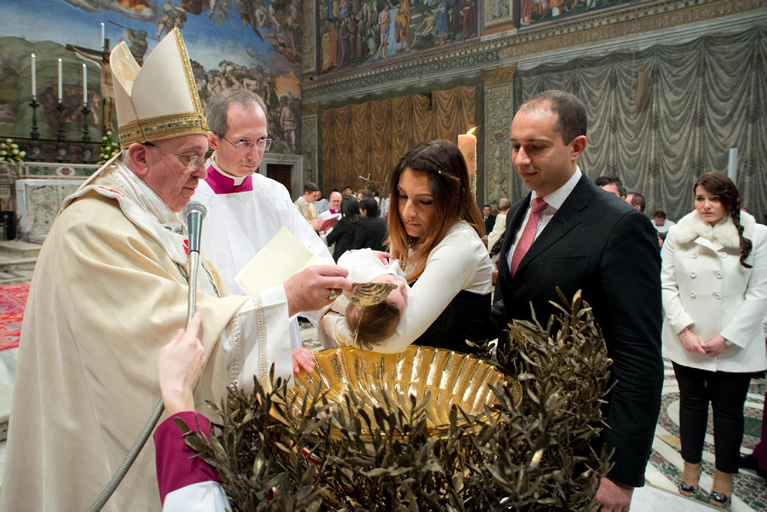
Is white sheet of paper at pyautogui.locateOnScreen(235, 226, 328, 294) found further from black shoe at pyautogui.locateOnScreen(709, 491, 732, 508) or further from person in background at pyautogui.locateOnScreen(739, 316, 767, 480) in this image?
person in background at pyautogui.locateOnScreen(739, 316, 767, 480)

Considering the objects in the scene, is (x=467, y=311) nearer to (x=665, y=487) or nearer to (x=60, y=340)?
(x=60, y=340)

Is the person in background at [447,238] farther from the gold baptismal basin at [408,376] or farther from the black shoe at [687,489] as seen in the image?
the black shoe at [687,489]

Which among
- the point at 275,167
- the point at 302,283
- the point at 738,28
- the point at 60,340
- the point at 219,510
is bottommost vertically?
the point at 219,510

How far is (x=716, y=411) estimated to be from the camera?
2.86m

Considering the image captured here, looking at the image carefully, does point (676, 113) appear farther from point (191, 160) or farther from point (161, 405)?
point (161, 405)

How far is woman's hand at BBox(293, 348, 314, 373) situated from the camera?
120 centimetres

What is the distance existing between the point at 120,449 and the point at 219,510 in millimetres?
654

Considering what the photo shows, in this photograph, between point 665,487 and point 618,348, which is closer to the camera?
point 618,348

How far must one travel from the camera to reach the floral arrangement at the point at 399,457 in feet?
2.17

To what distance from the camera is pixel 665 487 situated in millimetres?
2910

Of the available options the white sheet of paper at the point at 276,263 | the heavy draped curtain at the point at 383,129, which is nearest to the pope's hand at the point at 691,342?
the white sheet of paper at the point at 276,263

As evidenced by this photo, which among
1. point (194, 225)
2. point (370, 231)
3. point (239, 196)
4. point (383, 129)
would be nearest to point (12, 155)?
point (370, 231)

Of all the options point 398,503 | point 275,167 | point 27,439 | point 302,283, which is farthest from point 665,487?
point 275,167

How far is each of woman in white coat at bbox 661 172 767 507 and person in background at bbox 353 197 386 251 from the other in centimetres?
Result: 290
